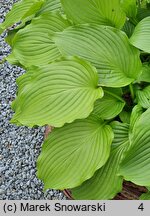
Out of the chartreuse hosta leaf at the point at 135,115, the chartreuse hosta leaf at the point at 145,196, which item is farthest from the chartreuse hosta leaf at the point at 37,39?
the chartreuse hosta leaf at the point at 145,196

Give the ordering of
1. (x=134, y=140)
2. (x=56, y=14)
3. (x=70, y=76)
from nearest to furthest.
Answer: (x=134, y=140)
(x=70, y=76)
(x=56, y=14)

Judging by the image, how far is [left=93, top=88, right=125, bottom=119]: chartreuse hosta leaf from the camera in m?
1.09

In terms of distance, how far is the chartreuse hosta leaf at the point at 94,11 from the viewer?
1.12m

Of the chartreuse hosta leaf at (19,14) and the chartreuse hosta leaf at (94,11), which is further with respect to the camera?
the chartreuse hosta leaf at (19,14)

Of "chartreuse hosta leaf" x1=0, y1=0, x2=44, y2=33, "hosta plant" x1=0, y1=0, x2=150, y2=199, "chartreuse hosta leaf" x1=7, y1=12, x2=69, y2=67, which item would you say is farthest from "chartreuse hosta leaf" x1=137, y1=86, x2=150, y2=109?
"chartreuse hosta leaf" x1=0, y1=0, x2=44, y2=33

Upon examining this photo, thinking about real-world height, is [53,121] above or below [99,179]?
above

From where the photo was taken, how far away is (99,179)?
1.04 m

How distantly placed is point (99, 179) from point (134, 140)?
14 cm

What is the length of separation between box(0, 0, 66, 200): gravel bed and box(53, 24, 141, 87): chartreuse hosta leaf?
0.56m

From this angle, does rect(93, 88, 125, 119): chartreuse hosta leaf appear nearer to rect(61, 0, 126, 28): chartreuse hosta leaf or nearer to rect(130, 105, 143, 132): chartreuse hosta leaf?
rect(130, 105, 143, 132): chartreuse hosta leaf

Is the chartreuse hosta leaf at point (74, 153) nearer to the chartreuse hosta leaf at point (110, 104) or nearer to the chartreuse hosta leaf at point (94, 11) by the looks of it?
the chartreuse hosta leaf at point (110, 104)

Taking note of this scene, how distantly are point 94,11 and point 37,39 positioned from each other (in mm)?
157

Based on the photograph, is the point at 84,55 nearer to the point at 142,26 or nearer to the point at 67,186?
the point at 142,26

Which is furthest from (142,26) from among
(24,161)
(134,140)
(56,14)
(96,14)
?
(24,161)
